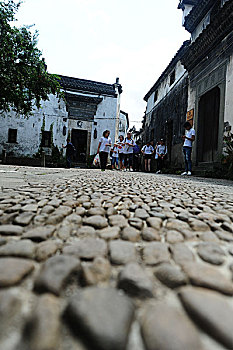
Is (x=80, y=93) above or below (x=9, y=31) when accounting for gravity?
above

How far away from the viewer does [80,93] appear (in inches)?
659

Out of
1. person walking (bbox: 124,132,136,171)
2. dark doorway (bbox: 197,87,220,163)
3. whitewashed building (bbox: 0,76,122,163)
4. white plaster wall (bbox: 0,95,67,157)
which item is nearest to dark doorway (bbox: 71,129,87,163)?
whitewashed building (bbox: 0,76,122,163)

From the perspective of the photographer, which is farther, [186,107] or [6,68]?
[186,107]

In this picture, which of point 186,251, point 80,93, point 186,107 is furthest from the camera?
point 80,93

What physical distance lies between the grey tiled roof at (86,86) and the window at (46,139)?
3913 mm

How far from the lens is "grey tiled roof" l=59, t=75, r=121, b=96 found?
16.3 m

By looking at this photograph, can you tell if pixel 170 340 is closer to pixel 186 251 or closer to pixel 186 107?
pixel 186 251

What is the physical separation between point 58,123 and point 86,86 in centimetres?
405

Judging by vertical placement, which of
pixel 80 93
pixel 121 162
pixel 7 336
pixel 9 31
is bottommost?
pixel 7 336

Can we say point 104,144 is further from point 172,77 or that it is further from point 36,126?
point 36,126

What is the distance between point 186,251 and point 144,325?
14.5 inches

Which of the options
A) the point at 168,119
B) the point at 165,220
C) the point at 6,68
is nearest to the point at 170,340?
the point at 165,220

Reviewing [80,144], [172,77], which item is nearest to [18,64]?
[172,77]

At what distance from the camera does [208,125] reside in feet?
22.6
